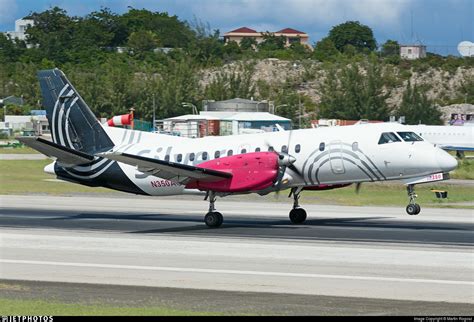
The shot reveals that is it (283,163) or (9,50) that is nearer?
(283,163)

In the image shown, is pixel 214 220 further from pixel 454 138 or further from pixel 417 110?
pixel 417 110

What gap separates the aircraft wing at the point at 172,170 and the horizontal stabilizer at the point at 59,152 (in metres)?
2.80

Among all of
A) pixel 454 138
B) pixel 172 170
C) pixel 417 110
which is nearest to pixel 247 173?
pixel 172 170

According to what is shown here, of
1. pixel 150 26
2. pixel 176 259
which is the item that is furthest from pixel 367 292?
pixel 150 26

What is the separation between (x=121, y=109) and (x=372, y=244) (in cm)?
10849

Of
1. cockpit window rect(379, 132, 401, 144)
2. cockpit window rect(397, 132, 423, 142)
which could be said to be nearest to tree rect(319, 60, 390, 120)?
cockpit window rect(397, 132, 423, 142)

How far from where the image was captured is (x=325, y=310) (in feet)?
56.4

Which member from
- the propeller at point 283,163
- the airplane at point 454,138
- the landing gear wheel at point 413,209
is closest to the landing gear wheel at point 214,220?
the propeller at point 283,163

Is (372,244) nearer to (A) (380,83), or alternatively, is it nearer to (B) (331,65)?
(A) (380,83)

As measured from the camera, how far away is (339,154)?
32.7m

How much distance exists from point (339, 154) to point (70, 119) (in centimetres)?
1054

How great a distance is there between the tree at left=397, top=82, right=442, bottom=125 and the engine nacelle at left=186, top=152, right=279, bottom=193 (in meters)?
97.2

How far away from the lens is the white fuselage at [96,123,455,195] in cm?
3225

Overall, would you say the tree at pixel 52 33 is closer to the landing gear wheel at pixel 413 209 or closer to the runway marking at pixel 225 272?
the landing gear wheel at pixel 413 209
